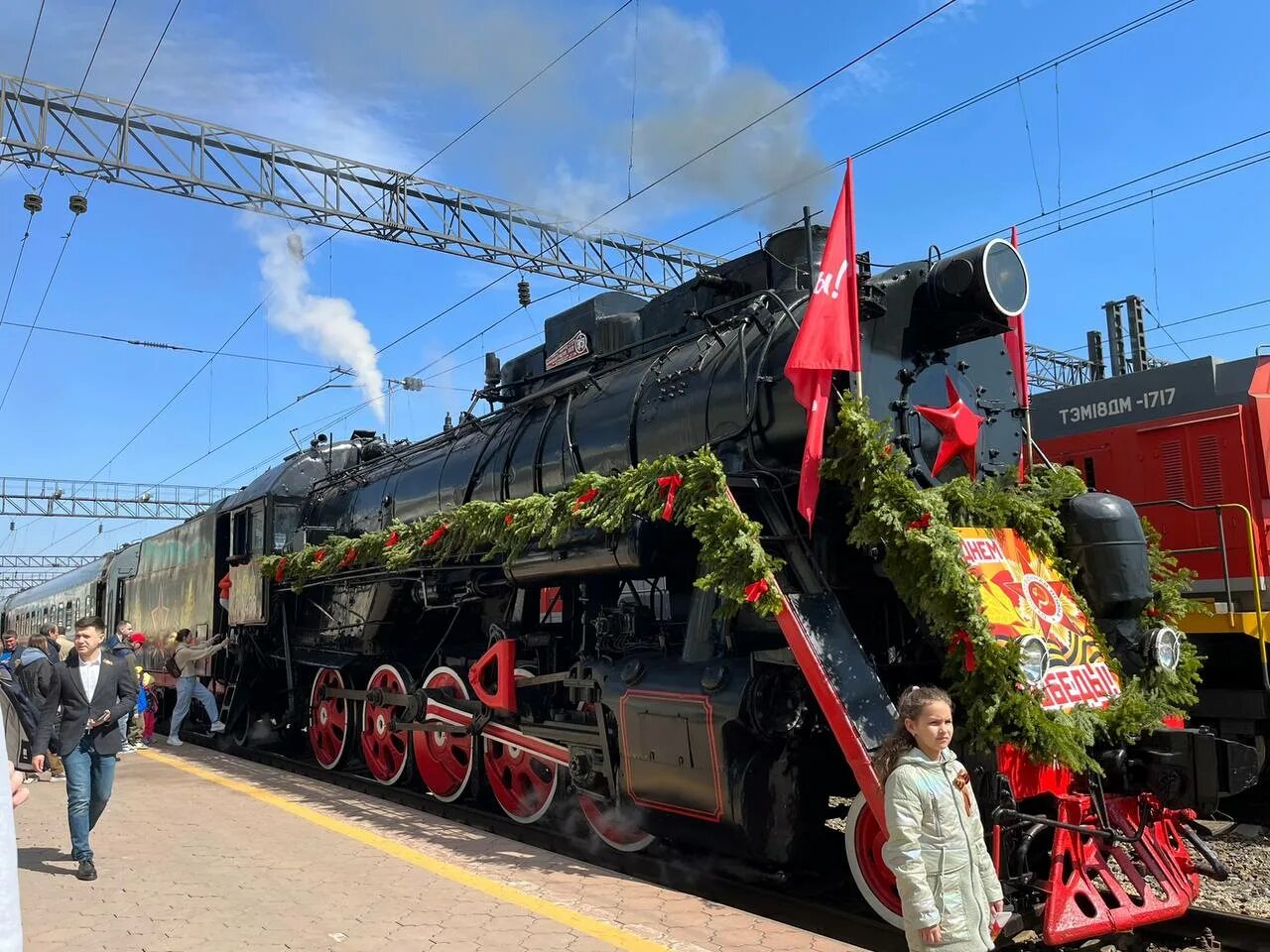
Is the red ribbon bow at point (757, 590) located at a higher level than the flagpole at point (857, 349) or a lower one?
lower

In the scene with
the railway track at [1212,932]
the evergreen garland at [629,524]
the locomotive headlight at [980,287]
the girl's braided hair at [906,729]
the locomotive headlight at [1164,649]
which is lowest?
the railway track at [1212,932]

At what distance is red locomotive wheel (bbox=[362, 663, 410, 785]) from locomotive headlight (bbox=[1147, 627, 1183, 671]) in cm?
605

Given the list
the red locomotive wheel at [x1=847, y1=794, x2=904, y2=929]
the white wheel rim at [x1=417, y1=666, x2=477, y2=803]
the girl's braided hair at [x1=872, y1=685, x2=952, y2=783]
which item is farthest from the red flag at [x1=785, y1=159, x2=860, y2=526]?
the white wheel rim at [x1=417, y1=666, x2=477, y2=803]

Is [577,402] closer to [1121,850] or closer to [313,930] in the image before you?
[313,930]

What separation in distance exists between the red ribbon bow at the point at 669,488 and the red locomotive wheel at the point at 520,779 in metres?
2.53

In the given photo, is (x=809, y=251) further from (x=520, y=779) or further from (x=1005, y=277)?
(x=520, y=779)

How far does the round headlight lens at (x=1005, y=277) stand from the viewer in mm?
5216

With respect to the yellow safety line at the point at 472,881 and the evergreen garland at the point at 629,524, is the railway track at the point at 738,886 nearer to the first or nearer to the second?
the yellow safety line at the point at 472,881

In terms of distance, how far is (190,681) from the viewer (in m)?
12.0

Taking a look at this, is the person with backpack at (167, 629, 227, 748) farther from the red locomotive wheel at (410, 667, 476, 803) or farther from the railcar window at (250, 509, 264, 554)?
the red locomotive wheel at (410, 667, 476, 803)

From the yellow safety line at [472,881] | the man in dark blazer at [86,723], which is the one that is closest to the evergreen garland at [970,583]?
the yellow safety line at [472,881]

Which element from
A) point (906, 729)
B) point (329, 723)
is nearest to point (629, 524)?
point (906, 729)

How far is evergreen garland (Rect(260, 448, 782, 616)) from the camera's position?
4.66 metres

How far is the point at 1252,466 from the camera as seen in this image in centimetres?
805
